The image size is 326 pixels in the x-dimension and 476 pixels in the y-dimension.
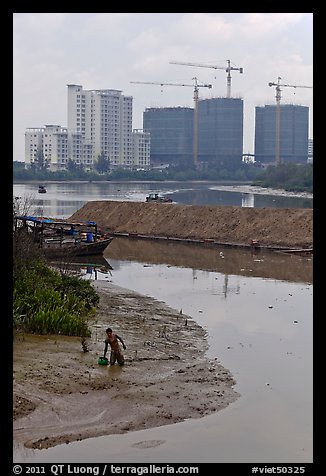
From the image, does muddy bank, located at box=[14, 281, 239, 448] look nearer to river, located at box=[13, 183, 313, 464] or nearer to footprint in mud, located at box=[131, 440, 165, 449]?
river, located at box=[13, 183, 313, 464]

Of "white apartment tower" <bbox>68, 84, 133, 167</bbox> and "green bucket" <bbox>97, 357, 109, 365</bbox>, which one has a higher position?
"white apartment tower" <bbox>68, 84, 133, 167</bbox>

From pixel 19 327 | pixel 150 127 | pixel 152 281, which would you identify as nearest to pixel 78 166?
pixel 150 127

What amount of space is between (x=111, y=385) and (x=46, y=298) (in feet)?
11.7

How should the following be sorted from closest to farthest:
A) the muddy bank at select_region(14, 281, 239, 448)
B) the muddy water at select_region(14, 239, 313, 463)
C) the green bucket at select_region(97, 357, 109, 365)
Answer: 1. the muddy water at select_region(14, 239, 313, 463)
2. the muddy bank at select_region(14, 281, 239, 448)
3. the green bucket at select_region(97, 357, 109, 365)

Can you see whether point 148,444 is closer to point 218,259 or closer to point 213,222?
point 218,259

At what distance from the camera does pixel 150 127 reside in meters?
133

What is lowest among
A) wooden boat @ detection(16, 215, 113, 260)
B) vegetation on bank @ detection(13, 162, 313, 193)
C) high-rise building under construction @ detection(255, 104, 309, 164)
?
wooden boat @ detection(16, 215, 113, 260)

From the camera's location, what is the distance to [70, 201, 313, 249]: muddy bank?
36062 millimetres

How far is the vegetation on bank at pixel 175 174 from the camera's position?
291 feet

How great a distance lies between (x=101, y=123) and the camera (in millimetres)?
131875

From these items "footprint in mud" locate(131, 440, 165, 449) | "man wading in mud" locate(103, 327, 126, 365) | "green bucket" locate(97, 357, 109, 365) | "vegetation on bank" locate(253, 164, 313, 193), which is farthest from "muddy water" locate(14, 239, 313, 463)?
"vegetation on bank" locate(253, 164, 313, 193)

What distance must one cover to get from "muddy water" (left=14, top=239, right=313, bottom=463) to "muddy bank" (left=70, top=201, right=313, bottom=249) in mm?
7160

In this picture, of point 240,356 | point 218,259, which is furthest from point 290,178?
point 240,356
